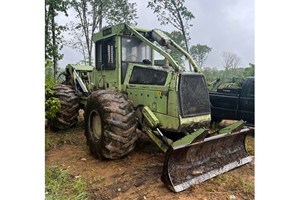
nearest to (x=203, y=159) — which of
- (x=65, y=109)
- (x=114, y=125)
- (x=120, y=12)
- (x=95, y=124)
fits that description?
(x=114, y=125)

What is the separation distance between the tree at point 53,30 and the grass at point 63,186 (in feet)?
3.19

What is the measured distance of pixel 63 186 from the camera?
2.11 metres

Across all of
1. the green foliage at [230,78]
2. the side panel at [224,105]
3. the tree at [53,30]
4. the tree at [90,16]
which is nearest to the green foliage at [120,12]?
the tree at [90,16]

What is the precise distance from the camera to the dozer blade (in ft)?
6.82

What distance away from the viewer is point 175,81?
2387mm

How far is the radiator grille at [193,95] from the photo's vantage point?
241 cm

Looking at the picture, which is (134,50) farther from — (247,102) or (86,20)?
(247,102)

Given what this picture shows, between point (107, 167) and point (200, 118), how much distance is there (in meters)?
0.98

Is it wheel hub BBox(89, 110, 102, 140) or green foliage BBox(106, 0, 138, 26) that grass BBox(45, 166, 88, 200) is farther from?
green foliage BBox(106, 0, 138, 26)

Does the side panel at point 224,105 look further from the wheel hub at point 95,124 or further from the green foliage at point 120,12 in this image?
the wheel hub at point 95,124

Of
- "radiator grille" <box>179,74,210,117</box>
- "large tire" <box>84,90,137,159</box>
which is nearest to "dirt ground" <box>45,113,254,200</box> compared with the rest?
"large tire" <box>84,90,137,159</box>

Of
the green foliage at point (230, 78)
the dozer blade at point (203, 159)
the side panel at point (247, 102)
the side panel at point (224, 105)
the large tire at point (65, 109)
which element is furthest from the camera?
the green foliage at point (230, 78)

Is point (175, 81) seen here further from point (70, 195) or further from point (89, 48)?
point (89, 48)
